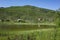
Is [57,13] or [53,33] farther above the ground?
[57,13]

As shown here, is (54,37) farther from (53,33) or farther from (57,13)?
(57,13)

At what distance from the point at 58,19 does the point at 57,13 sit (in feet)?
1.48

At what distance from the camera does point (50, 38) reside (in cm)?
675

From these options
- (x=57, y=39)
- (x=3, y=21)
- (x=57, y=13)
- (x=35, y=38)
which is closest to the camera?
(x=57, y=39)

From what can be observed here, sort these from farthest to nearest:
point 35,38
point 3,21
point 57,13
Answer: point 3,21, point 57,13, point 35,38

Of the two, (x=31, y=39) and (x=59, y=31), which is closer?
(x=59, y=31)

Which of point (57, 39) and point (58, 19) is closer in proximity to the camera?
point (57, 39)

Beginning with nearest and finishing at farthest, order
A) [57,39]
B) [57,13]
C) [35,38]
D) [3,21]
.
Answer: [57,39]
[35,38]
[57,13]
[3,21]

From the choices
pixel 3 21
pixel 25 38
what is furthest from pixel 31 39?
pixel 3 21

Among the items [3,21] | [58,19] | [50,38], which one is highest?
[58,19]

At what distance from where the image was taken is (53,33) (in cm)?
672

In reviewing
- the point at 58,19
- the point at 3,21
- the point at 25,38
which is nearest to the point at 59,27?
the point at 58,19

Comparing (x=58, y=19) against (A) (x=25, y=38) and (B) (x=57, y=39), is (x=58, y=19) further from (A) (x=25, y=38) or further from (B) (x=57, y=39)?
(A) (x=25, y=38)

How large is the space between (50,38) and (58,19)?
2.72ft
